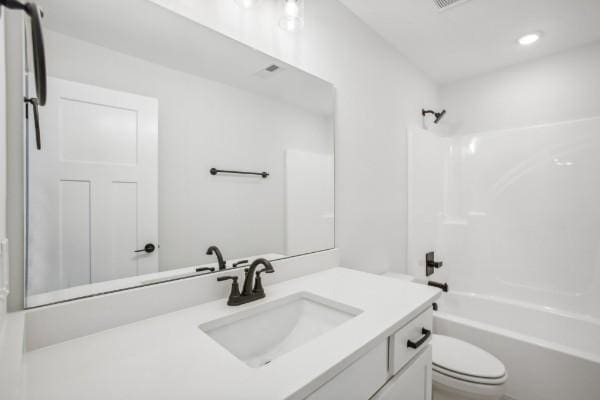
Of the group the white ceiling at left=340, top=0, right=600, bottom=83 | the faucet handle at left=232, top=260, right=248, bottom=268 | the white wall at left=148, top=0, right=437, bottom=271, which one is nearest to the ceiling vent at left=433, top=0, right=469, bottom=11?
the white ceiling at left=340, top=0, right=600, bottom=83

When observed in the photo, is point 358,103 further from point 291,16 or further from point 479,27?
point 479,27

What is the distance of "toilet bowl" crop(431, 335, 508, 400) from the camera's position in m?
1.40

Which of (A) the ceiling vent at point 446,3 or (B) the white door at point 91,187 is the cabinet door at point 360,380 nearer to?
(B) the white door at point 91,187

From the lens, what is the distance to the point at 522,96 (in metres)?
2.35

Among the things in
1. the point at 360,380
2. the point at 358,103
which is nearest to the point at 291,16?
the point at 358,103

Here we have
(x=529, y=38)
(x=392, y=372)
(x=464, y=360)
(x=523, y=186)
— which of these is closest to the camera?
(x=392, y=372)

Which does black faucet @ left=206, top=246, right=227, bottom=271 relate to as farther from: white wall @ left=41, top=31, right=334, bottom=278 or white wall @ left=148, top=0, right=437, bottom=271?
white wall @ left=148, top=0, right=437, bottom=271

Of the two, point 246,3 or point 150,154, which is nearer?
point 150,154

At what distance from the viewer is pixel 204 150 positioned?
1.06 metres

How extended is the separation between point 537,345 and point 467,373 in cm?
56

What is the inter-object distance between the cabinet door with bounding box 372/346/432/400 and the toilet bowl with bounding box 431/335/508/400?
45 cm

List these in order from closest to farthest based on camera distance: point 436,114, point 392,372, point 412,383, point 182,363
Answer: point 182,363, point 392,372, point 412,383, point 436,114

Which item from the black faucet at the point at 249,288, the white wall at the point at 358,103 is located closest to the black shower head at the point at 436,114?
the white wall at the point at 358,103

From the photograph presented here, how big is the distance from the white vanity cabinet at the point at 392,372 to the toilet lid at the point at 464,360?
475mm
